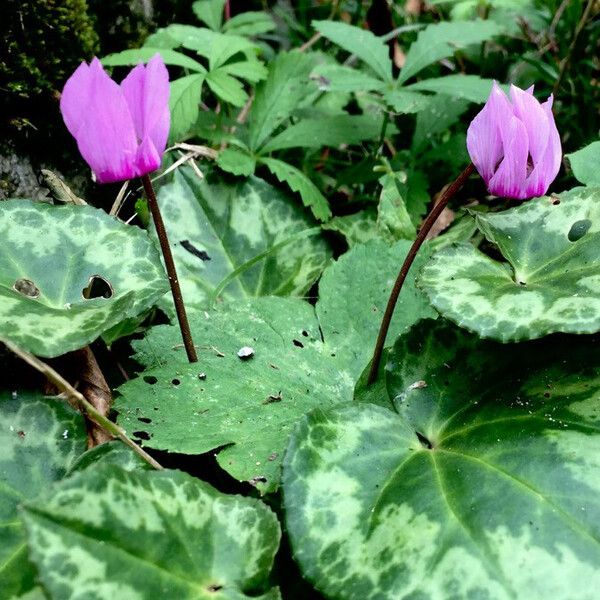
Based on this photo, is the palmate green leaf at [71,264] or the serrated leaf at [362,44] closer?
the palmate green leaf at [71,264]

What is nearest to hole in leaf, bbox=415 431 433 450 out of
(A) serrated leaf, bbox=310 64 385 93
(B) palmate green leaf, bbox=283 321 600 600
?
(B) palmate green leaf, bbox=283 321 600 600

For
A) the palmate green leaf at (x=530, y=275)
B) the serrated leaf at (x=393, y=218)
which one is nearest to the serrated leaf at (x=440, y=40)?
the serrated leaf at (x=393, y=218)

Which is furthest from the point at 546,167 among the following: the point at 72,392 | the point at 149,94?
the point at 72,392

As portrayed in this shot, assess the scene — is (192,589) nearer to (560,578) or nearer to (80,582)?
(80,582)

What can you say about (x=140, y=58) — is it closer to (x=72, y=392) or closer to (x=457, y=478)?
(x=72, y=392)

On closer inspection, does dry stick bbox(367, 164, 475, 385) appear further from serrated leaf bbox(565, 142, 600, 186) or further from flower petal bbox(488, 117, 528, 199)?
serrated leaf bbox(565, 142, 600, 186)

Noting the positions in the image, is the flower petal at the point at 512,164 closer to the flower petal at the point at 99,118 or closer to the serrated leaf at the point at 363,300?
the serrated leaf at the point at 363,300
